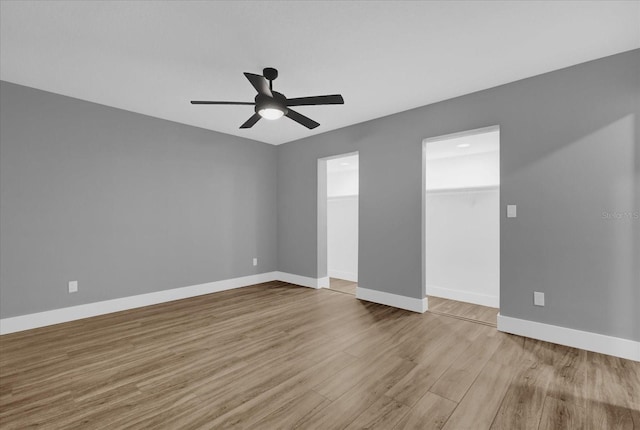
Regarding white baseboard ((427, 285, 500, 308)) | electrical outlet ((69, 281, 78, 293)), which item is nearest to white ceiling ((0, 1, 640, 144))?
electrical outlet ((69, 281, 78, 293))

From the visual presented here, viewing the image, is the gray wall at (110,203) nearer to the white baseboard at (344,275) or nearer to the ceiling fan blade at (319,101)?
the white baseboard at (344,275)

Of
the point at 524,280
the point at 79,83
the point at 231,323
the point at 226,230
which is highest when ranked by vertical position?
the point at 79,83

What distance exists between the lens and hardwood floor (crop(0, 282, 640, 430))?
174cm

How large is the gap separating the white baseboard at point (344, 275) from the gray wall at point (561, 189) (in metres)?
1.94

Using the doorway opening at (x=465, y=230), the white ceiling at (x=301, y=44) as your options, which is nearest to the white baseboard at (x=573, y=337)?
the doorway opening at (x=465, y=230)

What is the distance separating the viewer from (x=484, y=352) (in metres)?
2.59

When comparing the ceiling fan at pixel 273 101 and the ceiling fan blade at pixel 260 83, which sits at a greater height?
the ceiling fan blade at pixel 260 83

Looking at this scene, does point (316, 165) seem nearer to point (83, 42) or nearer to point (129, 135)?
point (129, 135)

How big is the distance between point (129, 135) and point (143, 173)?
21.1 inches

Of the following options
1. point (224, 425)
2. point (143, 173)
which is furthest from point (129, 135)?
point (224, 425)

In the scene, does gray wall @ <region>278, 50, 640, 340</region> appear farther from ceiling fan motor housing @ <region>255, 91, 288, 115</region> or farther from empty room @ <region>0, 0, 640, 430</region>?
ceiling fan motor housing @ <region>255, 91, 288, 115</region>

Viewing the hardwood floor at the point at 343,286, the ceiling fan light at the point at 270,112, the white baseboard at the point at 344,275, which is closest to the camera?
the ceiling fan light at the point at 270,112

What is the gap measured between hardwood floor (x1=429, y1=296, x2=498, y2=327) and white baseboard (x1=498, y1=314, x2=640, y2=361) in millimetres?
267

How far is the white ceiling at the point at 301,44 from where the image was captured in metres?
2.02
